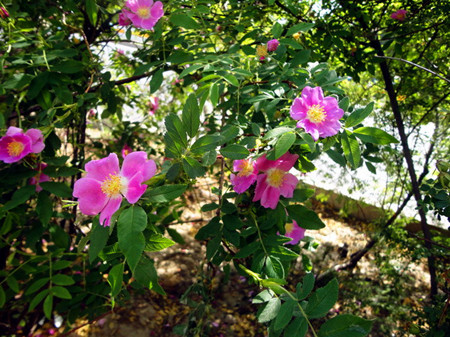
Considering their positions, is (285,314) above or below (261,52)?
below

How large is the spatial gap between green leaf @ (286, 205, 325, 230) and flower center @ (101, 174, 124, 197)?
427 millimetres

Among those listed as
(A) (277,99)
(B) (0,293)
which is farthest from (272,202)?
(B) (0,293)

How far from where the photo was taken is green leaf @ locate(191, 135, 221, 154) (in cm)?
61

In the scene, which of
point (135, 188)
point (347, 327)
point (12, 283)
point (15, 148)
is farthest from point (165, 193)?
point (12, 283)

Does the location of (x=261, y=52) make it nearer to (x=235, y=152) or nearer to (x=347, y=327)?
(x=235, y=152)

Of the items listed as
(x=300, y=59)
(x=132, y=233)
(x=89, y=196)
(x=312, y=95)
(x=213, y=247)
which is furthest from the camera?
(x=300, y=59)

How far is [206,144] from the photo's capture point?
2.00 feet

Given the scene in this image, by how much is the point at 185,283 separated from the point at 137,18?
5.12 feet

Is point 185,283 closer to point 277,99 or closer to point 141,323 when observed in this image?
point 141,323

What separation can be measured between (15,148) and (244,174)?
1.88ft

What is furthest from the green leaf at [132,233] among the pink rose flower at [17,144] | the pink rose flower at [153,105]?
the pink rose flower at [153,105]

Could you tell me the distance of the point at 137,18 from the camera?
3.27 feet

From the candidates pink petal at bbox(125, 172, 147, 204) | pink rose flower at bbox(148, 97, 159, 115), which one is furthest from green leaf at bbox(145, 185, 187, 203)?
pink rose flower at bbox(148, 97, 159, 115)

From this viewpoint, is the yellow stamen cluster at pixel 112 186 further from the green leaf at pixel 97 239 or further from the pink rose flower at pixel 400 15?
the pink rose flower at pixel 400 15
